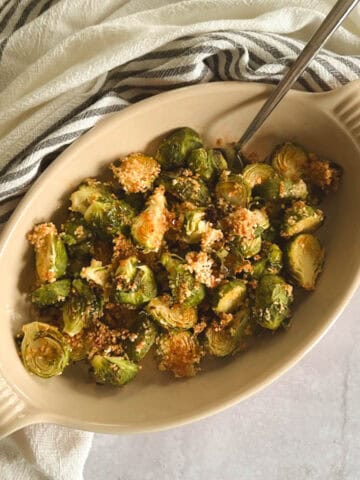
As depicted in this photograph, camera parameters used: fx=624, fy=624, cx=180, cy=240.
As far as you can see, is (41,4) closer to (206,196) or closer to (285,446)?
(206,196)

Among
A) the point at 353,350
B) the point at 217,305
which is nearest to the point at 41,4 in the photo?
the point at 217,305

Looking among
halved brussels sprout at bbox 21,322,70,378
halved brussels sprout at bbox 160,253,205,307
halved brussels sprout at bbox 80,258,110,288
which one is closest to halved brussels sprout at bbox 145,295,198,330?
halved brussels sprout at bbox 160,253,205,307

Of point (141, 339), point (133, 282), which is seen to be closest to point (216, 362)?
point (141, 339)

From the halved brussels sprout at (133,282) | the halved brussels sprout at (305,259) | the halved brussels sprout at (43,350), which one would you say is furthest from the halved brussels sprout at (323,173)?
the halved brussels sprout at (43,350)

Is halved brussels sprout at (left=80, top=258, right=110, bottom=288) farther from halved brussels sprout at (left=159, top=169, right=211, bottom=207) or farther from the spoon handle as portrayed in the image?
the spoon handle

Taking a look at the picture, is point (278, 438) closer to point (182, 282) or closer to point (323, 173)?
point (182, 282)
